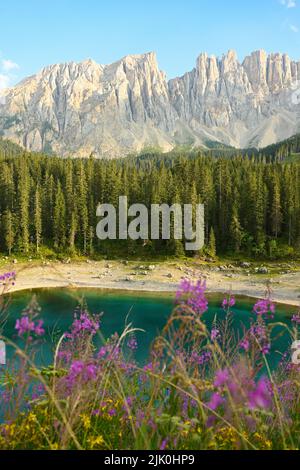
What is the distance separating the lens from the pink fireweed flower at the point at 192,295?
95.0 inches

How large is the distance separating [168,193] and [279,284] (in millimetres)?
25007

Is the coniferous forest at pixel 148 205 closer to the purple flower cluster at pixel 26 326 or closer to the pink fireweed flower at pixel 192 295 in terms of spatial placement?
the pink fireweed flower at pixel 192 295

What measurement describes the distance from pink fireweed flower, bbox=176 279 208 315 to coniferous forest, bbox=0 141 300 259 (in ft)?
165

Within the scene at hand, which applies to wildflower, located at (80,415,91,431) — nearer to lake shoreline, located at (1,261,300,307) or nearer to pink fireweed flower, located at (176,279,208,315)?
pink fireweed flower, located at (176,279,208,315)

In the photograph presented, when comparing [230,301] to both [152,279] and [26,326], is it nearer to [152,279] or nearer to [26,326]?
[26,326]

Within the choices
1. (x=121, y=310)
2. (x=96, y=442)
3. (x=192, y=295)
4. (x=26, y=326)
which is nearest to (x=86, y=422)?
(x=96, y=442)

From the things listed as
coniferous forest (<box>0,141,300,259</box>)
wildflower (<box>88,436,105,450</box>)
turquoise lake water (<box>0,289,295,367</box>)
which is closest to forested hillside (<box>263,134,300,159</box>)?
coniferous forest (<box>0,141,300,259</box>)

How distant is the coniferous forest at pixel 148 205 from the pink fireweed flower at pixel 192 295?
50.2 meters

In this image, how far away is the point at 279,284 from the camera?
40812 mm

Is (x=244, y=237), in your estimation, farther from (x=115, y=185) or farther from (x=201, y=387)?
(x=201, y=387)

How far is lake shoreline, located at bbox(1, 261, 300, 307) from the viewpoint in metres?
38.6

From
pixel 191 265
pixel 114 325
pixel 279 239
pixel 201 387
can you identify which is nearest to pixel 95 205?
pixel 191 265

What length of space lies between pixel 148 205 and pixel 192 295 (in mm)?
58221

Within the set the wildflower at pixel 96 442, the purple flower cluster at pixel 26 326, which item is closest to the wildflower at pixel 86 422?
the wildflower at pixel 96 442
